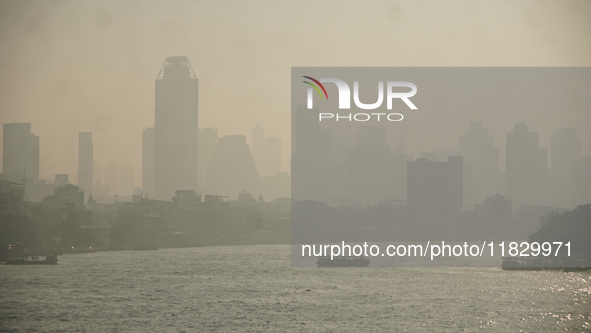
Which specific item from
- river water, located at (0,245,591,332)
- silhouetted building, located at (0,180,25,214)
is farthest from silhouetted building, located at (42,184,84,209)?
river water, located at (0,245,591,332)

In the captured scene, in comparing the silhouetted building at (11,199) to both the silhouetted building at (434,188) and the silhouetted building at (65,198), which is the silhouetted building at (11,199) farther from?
the silhouetted building at (434,188)

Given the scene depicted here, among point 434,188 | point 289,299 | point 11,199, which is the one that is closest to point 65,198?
point 11,199

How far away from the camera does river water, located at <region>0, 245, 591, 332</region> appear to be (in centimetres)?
4041

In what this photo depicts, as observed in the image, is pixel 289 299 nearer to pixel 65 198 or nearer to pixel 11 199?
pixel 11 199

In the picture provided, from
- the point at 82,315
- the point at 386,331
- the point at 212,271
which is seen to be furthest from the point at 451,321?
the point at 212,271

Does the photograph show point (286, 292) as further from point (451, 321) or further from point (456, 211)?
point (456, 211)

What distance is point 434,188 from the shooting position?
125m

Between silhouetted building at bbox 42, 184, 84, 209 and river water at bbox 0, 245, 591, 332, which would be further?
silhouetted building at bbox 42, 184, 84, 209

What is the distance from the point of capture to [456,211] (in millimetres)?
130125

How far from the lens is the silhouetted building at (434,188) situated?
4897 inches

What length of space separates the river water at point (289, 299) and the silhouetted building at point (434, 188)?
44.2m

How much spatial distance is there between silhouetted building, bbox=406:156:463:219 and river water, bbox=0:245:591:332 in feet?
145

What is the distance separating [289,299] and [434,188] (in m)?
77.6

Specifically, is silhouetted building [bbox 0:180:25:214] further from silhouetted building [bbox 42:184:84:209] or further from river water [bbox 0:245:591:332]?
river water [bbox 0:245:591:332]
